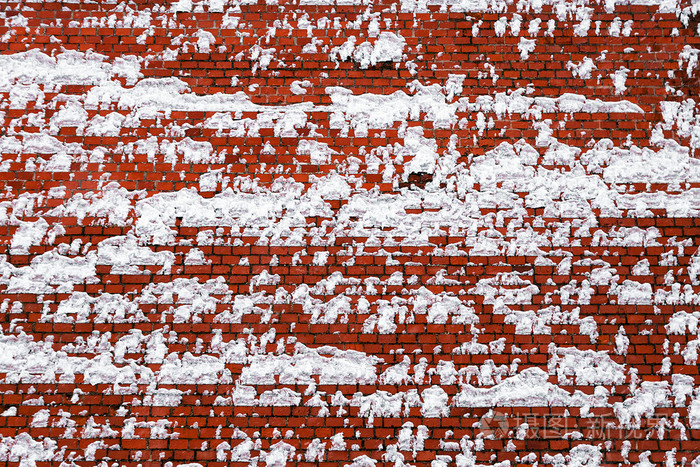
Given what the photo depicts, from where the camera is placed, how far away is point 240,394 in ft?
9.18

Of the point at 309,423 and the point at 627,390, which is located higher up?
the point at 627,390

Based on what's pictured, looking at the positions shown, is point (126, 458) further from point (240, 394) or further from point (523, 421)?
point (523, 421)

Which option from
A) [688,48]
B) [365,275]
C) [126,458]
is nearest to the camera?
[126,458]

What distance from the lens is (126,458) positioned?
2721mm

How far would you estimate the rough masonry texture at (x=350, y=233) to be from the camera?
9.11ft

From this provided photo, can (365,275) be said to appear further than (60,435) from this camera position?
Yes

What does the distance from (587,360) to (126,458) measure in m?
2.54

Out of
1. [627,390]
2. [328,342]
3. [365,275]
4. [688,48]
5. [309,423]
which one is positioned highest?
[688,48]

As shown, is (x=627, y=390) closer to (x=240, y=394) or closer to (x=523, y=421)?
(x=523, y=421)

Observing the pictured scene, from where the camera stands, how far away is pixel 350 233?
2984 millimetres

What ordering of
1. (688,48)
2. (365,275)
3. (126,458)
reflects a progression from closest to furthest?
(126,458) → (365,275) → (688,48)

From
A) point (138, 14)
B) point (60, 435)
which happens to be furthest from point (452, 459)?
point (138, 14)

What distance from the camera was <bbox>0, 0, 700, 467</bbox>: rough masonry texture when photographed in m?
2.78

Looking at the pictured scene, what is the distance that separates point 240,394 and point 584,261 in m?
2.07
